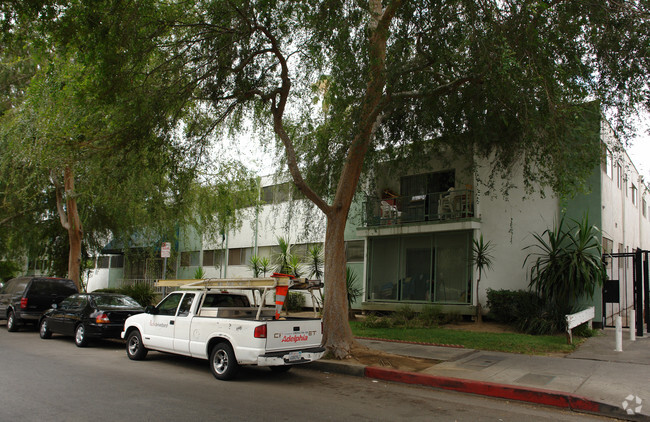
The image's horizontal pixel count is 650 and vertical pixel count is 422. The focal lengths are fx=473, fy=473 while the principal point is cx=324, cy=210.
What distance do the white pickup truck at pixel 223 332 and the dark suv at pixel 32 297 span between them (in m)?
7.25

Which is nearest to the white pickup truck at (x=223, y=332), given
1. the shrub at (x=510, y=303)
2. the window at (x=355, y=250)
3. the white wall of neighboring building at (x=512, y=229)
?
the shrub at (x=510, y=303)

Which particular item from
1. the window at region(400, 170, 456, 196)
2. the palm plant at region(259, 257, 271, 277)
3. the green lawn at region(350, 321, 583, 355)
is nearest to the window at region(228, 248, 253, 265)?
the palm plant at region(259, 257, 271, 277)

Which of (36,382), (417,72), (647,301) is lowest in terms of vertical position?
(36,382)

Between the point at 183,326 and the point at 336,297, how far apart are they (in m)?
3.32

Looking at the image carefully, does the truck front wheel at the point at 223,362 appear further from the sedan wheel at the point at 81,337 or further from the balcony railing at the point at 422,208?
the balcony railing at the point at 422,208

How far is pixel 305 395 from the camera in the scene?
751cm

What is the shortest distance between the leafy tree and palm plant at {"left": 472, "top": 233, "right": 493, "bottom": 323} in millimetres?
3741

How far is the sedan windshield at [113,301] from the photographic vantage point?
43.1 ft

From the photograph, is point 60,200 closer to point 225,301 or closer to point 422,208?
point 225,301

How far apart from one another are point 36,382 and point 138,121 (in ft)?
19.1

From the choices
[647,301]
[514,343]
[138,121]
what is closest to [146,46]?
[138,121]

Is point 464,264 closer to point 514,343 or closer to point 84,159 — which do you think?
point 514,343

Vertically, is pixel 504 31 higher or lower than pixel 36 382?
higher

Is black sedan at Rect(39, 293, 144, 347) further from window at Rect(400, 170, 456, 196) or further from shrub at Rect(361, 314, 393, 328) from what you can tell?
window at Rect(400, 170, 456, 196)
